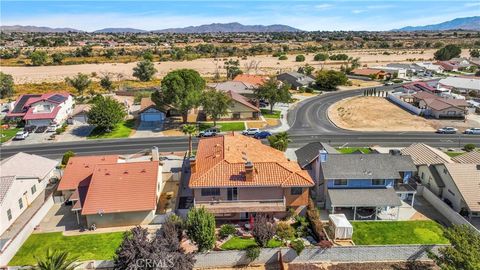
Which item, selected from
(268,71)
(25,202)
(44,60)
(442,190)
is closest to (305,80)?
(268,71)

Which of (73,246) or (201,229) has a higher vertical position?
(201,229)

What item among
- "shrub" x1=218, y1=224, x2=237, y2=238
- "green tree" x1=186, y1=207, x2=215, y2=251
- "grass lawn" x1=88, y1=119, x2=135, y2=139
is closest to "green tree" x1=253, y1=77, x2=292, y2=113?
"grass lawn" x1=88, y1=119, x2=135, y2=139

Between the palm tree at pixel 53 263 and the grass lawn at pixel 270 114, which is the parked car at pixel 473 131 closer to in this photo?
the grass lawn at pixel 270 114

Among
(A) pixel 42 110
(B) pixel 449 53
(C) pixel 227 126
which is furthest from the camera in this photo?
(B) pixel 449 53

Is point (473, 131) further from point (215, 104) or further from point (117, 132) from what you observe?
point (117, 132)

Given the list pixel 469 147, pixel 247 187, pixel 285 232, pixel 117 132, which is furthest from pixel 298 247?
pixel 117 132
